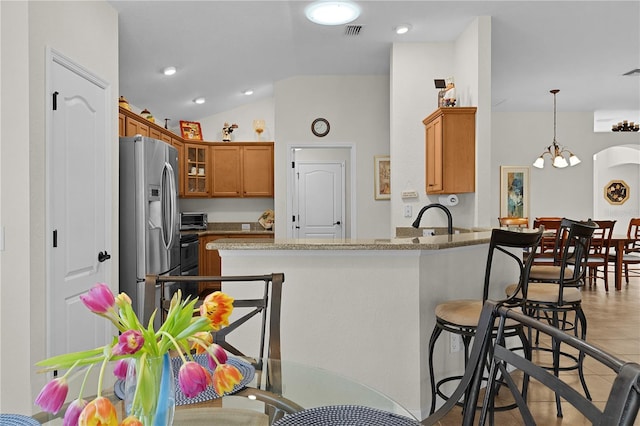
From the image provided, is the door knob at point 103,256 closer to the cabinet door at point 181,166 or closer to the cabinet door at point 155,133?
the cabinet door at point 155,133

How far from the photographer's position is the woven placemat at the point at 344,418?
3.22 feet

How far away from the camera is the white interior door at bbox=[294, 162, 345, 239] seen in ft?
25.4

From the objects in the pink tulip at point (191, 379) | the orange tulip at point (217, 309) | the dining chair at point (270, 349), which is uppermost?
the orange tulip at point (217, 309)

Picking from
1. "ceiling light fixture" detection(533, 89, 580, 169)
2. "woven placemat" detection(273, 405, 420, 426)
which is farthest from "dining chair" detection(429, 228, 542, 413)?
"ceiling light fixture" detection(533, 89, 580, 169)

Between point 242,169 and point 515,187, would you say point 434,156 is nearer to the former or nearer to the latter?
point 242,169

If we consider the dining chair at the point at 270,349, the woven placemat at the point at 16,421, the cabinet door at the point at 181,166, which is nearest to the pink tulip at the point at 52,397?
the woven placemat at the point at 16,421

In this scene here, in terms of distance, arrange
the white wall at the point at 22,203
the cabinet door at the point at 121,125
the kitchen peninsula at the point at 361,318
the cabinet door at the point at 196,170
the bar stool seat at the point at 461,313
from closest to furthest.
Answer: the bar stool seat at the point at 461,313
the white wall at the point at 22,203
the kitchen peninsula at the point at 361,318
the cabinet door at the point at 121,125
the cabinet door at the point at 196,170

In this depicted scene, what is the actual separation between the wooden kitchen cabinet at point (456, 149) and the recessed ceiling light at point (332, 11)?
1.18 m

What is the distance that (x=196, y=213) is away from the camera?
21.8 feet

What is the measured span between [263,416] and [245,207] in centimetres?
606

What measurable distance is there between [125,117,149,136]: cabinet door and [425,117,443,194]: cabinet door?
2.83 meters

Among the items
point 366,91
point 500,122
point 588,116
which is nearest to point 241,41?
point 366,91

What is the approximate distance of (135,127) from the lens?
455 cm

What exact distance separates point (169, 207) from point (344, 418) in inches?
143
